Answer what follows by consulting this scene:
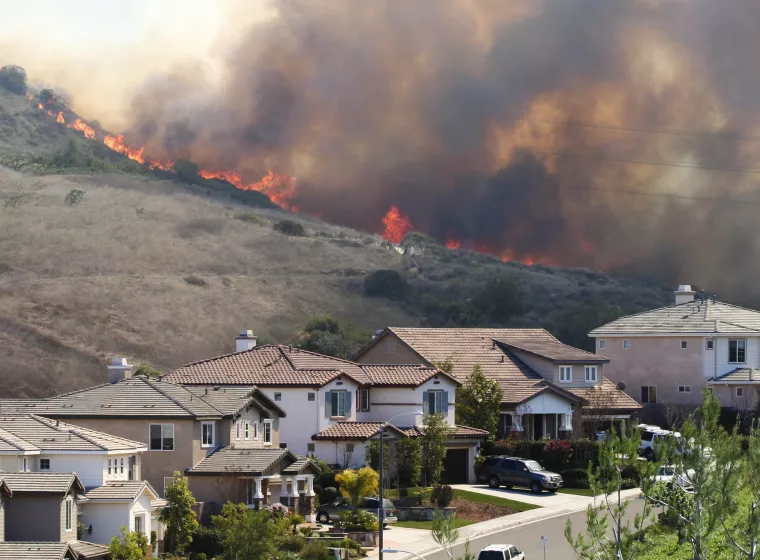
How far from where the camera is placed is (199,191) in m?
187

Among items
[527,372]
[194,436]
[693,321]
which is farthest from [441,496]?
[693,321]

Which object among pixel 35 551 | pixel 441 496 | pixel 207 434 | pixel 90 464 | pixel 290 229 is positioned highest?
pixel 290 229

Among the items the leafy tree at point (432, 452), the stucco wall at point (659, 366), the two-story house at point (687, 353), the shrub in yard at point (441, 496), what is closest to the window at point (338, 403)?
the leafy tree at point (432, 452)

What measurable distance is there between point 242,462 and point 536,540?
43.7ft

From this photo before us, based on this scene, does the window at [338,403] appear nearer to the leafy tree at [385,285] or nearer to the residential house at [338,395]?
the residential house at [338,395]

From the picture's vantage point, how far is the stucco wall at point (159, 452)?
6244cm

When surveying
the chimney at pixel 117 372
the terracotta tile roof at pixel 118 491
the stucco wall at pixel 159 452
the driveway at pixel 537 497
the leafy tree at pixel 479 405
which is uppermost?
the chimney at pixel 117 372

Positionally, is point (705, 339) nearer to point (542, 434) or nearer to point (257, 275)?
point (542, 434)

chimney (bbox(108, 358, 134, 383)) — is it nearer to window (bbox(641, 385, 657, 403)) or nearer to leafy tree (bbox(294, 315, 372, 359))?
window (bbox(641, 385, 657, 403))

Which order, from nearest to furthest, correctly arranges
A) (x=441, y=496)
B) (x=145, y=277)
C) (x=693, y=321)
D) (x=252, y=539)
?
(x=252, y=539)
(x=441, y=496)
(x=693, y=321)
(x=145, y=277)

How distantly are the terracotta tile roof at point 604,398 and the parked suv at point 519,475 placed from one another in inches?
465

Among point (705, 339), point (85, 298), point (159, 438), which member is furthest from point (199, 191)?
point (159, 438)

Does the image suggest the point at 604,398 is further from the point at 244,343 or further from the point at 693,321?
the point at 244,343

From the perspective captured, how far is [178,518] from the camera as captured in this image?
5569 centimetres
